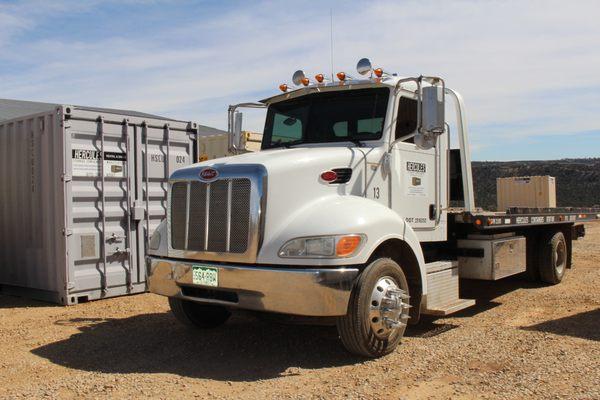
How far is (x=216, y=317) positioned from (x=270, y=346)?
0.99m

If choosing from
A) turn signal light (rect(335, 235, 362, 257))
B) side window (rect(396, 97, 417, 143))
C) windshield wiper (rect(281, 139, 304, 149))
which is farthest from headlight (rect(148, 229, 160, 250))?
side window (rect(396, 97, 417, 143))

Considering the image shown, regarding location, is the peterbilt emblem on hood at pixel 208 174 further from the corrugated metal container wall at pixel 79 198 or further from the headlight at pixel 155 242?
the corrugated metal container wall at pixel 79 198

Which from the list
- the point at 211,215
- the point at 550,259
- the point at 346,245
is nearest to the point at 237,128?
the point at 211,215

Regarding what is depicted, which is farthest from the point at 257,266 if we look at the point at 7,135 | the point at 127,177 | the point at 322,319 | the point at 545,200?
the point at 545,200

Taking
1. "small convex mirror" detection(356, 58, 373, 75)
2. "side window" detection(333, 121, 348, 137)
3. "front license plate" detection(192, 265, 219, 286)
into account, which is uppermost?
"small convex mirror" detection(356, 58, 373, 75)

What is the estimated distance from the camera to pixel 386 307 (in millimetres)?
4871

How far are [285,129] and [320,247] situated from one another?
2.18 meters

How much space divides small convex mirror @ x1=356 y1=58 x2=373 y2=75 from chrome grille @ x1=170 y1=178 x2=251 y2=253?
6.01 feet

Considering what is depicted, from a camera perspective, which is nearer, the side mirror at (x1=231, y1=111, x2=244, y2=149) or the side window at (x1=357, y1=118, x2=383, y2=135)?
the side window at (x1=357, y1=118, x2=383, y2=135)

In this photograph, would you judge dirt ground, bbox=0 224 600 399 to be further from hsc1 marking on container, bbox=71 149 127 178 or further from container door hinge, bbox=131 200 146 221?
hsc1 marking on container, bbox=71 149 127 178

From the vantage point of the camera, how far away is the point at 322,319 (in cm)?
473

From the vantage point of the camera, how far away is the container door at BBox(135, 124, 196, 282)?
8.52m

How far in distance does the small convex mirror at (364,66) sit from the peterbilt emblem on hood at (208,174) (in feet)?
6.05

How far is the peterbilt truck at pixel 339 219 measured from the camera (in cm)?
456
